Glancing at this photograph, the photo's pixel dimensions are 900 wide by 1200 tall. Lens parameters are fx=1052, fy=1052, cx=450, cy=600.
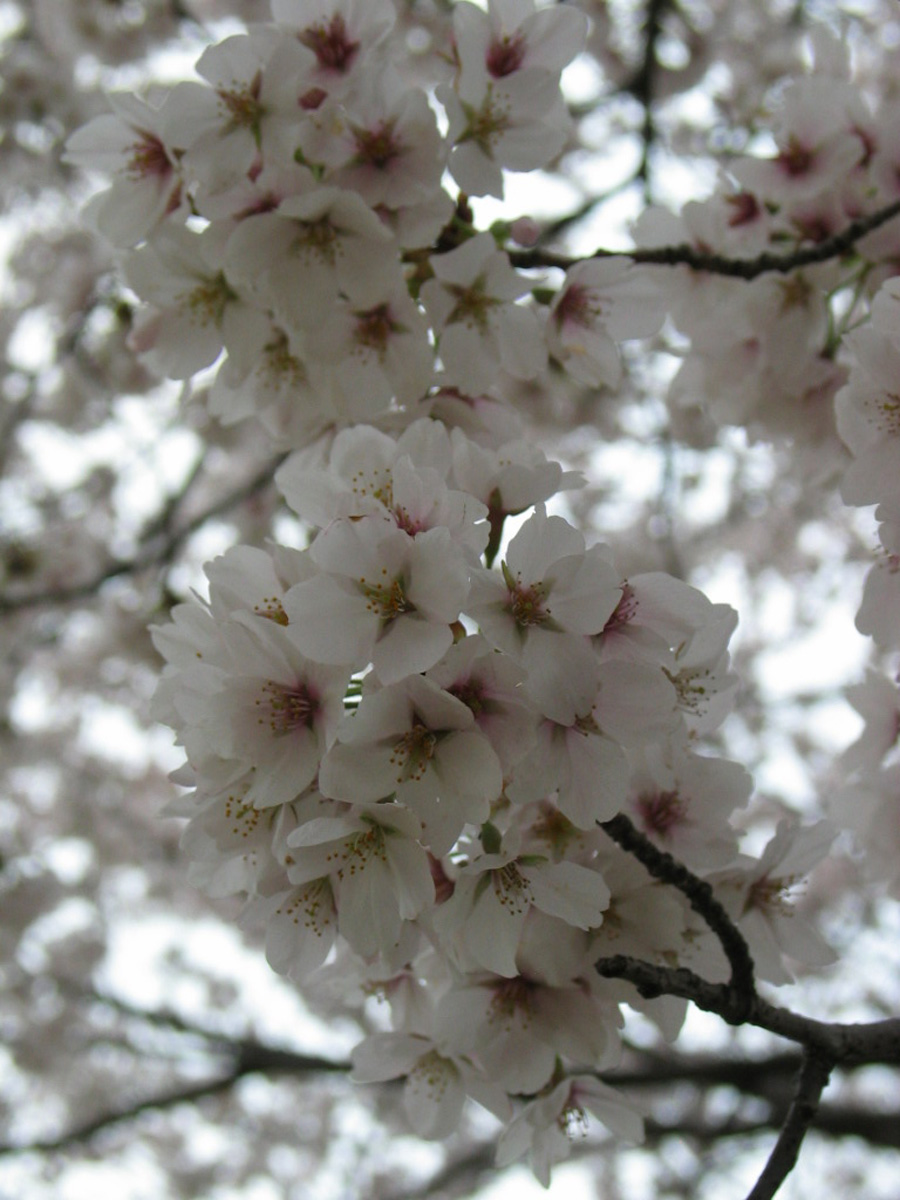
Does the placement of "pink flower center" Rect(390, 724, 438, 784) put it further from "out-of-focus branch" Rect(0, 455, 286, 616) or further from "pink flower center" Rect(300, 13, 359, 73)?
"out-of-focus branch" Rect(0, 455, 286, 616)

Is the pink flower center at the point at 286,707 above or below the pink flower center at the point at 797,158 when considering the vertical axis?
below

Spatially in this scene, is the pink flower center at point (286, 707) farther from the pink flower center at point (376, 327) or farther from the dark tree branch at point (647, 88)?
the dark tree branch at point (647, 88)

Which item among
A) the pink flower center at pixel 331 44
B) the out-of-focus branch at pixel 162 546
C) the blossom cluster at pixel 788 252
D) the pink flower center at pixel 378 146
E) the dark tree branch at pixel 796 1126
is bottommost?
the out-of-focus branch at pixel 162 546

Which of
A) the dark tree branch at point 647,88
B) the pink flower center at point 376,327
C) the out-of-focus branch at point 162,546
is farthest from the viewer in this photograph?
the out-of-focus branch at point 162,546

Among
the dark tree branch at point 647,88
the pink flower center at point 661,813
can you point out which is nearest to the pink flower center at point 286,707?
the pink flower center at point 661,813

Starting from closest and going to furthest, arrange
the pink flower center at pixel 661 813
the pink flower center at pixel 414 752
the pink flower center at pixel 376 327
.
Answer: the pink flower center at pixel 414 752 < the pink flower center at pixel 661 813 < the pink flower center at pixel 376 327

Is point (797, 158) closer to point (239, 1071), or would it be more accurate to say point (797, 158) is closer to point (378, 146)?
point (378, 146)

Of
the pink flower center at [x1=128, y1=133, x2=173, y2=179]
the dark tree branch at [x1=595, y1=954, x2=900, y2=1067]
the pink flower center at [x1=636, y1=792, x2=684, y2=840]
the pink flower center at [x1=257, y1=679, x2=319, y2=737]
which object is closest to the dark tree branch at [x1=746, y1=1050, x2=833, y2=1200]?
the dark tree branch at [x1=595, y1=954, x2=900, y2=1067]
